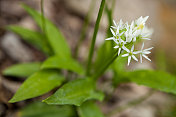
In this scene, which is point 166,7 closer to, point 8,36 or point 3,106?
point 8,36

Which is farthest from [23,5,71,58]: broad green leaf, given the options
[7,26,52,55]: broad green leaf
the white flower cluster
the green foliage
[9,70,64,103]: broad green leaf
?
the white flower cluster

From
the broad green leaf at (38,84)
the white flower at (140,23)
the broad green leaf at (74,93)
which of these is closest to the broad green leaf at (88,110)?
the broad green leaf at (74,93)

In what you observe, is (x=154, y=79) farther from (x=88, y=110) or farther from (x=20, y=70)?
(x=20, y=70)

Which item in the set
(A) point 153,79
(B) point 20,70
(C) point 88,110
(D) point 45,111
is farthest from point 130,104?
(B) point 20,70

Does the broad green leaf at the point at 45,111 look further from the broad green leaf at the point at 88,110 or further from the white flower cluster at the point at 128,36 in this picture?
the white flower cluster at the point at 128,36

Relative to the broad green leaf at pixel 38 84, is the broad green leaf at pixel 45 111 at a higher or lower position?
lower

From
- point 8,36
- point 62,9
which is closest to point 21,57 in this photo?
point 8,36
